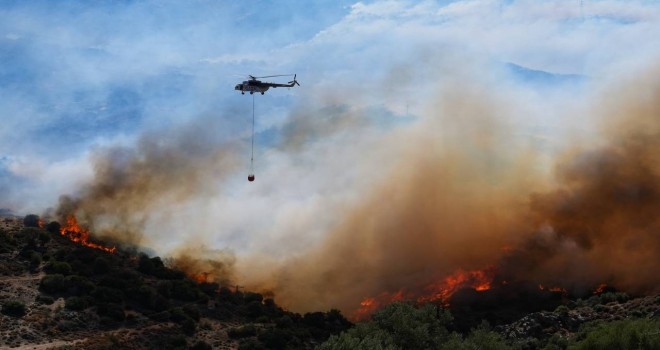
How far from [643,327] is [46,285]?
8300 cm

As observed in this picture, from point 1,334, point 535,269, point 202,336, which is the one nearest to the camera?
point 1,334

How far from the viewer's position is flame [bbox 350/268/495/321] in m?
134

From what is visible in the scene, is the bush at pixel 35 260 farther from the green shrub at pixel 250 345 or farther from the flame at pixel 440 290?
the flame at pixel 440 290

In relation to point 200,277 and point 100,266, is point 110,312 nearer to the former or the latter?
point 100,266

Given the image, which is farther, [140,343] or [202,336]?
[202,336]

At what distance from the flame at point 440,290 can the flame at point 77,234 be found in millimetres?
52394

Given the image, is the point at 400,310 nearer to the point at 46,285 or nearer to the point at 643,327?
the point at 643,327

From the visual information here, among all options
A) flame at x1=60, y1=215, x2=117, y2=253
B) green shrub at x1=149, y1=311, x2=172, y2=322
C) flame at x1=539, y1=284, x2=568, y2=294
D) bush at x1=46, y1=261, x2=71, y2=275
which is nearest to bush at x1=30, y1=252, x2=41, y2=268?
bush at x1=46, y1=261, x2=71, y2=275

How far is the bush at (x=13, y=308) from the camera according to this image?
89.0 metres

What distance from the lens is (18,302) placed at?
91.0 metres

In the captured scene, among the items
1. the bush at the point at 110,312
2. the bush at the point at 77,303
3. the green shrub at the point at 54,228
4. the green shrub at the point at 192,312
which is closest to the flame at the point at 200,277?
the green shrub at the point at 192,312

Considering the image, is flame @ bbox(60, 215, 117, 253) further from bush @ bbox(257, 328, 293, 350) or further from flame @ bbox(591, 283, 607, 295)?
flame @ bbox(591, 283, 607, 295)

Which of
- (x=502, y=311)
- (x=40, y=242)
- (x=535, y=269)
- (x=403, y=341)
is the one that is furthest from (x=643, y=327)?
(x=40, y=242)

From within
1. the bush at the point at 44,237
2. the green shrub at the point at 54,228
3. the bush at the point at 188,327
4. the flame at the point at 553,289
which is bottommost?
the bush at the point at 188,327
